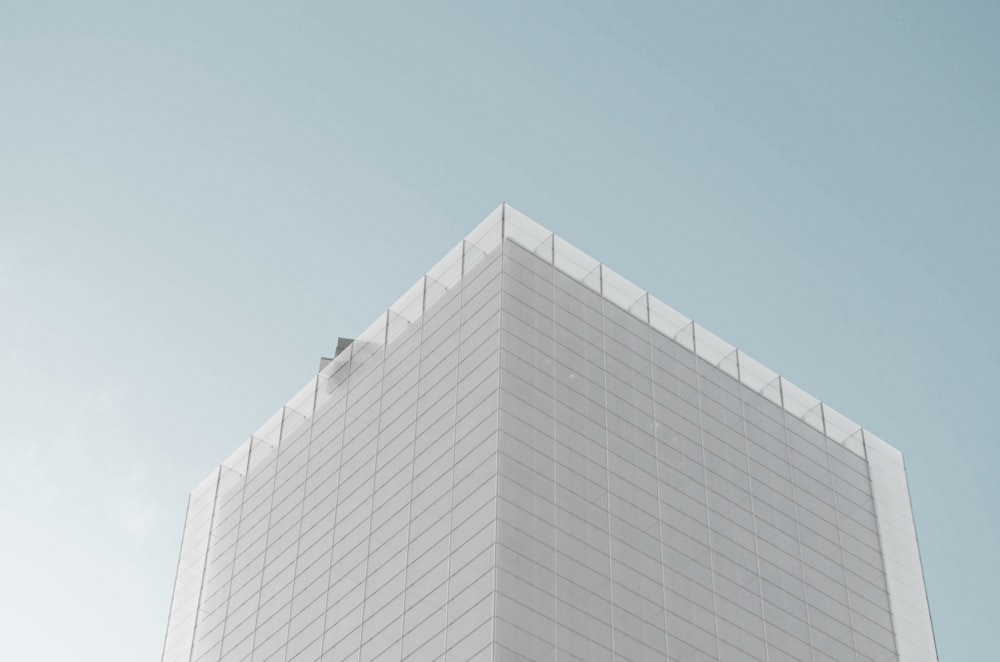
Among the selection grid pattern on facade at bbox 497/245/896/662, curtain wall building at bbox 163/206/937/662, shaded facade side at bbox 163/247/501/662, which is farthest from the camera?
shaded facade side at bbox 163/247/501/662

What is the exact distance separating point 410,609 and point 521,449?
28.8 feet

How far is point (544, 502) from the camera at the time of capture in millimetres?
70500

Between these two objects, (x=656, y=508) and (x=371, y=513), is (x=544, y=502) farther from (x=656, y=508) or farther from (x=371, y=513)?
(x=371, y=513)

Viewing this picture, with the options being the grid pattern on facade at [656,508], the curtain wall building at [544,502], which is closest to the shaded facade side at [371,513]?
the curtain wall building at [544,502]

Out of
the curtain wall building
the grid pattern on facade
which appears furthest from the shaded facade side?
the grid pattern on facade

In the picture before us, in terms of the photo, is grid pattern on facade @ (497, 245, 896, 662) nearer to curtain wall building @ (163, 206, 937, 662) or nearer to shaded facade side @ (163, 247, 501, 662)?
curtain wall building @ (163, 206, 937, 662)

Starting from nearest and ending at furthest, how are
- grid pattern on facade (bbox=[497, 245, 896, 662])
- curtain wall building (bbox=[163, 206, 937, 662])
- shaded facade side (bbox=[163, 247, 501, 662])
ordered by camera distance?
grid pattern on facade (bbox=[497, 245, 896, 662])
curtain wall building (bbox=[163, 206, 937, 662])
shaded facade side (bbox=[163, 247, 501, 662])

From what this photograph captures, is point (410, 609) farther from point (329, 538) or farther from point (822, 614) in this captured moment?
point (822, 614)

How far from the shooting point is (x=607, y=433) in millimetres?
77000

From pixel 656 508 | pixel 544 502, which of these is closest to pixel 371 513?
pixel 544 502

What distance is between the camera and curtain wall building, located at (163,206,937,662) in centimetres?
6938

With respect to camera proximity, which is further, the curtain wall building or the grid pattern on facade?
the curtain wall building

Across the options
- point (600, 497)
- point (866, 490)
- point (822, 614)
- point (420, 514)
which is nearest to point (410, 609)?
point (420, 514)

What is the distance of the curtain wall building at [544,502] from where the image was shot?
69375 mm
